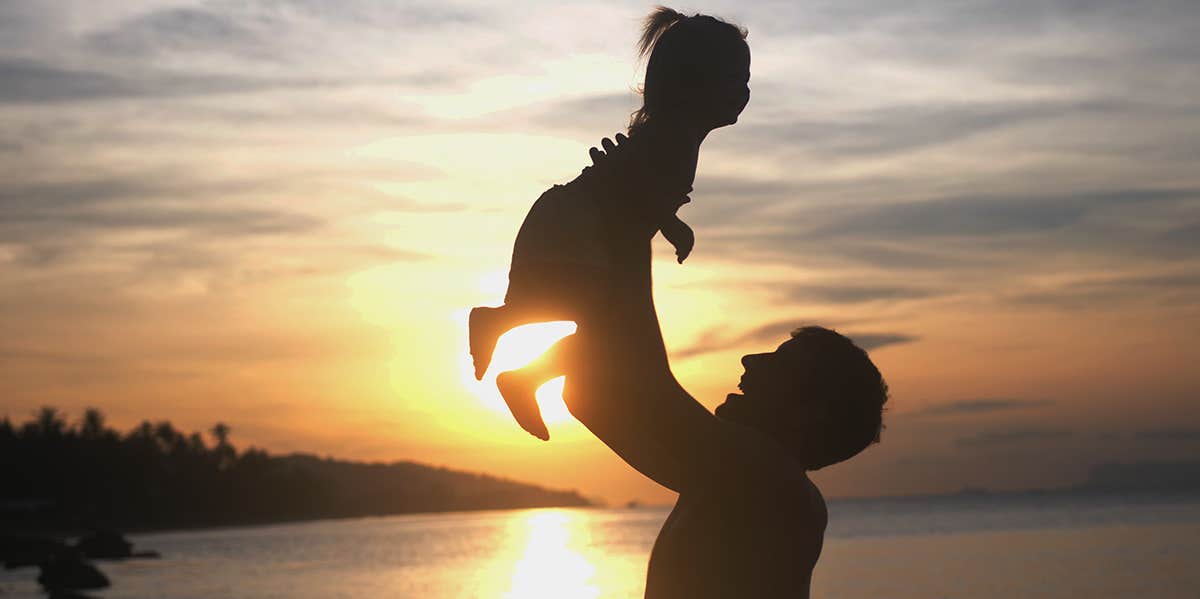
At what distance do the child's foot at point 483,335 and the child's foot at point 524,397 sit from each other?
0.27 ft

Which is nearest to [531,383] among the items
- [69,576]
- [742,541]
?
[742,541]

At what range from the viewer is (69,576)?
212ft

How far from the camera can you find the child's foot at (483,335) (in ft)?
13.6

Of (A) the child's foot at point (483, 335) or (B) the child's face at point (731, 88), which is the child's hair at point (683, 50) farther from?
(A) the child's foot at point (483, 335)

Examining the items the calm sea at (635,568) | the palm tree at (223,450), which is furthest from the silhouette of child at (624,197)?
the palm tree at (223,450)

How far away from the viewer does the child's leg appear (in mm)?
4207

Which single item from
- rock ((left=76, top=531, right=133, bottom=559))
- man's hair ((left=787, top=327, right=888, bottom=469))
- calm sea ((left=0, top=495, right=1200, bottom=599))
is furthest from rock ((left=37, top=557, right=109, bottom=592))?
man's hair ((left=787, top=327, right=888, bottom=469))

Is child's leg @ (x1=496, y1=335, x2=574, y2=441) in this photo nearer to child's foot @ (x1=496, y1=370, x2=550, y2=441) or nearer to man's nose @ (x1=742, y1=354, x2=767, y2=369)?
child's foot @ (x1=496, y1=370, x2=550, y2=441)

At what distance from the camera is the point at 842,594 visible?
6150 cm

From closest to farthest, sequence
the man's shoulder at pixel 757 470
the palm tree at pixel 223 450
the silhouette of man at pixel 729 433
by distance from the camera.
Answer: the silhouette of man at pixel 729 433
the man's shoulder at pixel 757 470
the palm tree at pixel 223 450

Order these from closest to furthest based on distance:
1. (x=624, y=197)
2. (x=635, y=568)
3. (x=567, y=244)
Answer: (x=567, y=244) < (x=624, y=197) < (x=635, y=568)

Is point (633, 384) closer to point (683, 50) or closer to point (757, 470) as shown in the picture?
point (757, 470)

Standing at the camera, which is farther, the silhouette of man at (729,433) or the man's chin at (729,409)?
the man's chin at (729,409)

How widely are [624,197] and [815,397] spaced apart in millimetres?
1008
